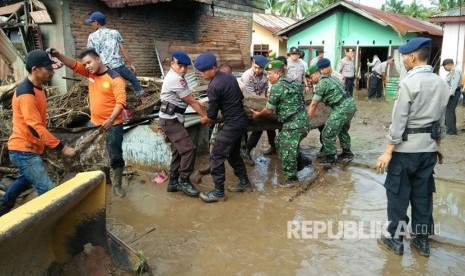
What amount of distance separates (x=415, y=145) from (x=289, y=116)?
1903mm

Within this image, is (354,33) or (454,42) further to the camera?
(354,33)

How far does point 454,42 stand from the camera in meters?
13.3

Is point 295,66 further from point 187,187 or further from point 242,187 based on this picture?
point 187,187

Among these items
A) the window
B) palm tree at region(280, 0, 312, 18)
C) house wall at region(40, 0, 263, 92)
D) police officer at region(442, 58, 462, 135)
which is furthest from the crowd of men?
palm tree at region(280, 0, 312, 18)

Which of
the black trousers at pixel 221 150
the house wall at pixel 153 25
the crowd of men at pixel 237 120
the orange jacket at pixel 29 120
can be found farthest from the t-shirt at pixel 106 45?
the orange jacket at pixel 29 120

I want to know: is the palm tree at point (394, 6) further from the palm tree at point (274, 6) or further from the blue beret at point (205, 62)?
the blue beret at point (205, 62)

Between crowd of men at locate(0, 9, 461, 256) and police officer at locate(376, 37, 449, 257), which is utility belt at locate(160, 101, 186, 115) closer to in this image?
crowd of men at locate(0, 9, 461, 256)

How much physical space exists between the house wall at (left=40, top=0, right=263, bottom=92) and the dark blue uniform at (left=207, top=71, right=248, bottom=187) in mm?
4976

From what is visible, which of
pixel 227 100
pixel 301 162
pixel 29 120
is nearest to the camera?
pixel 29 120

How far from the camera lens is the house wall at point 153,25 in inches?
312

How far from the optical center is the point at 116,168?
15.5 feet

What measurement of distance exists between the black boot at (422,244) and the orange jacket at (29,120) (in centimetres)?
→ 349

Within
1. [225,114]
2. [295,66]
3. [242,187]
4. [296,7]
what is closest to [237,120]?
[225,114]

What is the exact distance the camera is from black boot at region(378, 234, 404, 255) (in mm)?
3344
